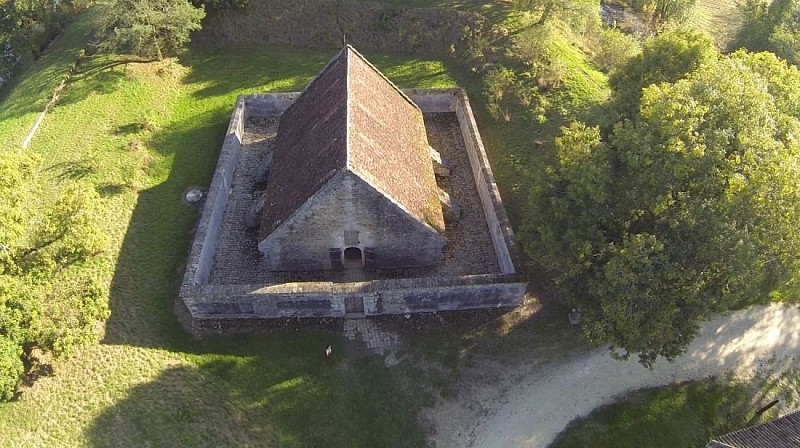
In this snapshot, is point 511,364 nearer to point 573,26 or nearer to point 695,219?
point 695,219

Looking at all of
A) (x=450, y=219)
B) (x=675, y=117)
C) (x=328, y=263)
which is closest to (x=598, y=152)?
(x=675, y=117)

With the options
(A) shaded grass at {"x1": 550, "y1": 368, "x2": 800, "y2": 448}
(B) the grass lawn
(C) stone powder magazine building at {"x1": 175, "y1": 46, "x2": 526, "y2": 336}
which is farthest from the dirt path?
(C) stone powder magazine building at {"x1": 175, "y1": 46, "x2": 526, "y2": 336}

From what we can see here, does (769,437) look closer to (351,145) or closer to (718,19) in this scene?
(351,145)

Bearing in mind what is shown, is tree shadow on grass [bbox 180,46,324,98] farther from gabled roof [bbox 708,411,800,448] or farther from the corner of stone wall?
gabled roof [bbox 708,411,800,448]

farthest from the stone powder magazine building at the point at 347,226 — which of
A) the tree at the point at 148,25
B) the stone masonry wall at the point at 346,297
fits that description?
the tree at the point at 148,25

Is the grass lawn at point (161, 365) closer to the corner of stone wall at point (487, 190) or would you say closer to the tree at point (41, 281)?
the tree at point (41, 281)

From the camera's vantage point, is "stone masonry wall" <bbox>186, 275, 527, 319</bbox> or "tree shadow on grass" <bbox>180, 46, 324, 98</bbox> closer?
"stone masonry wall" <bbox>186, 275, 527, 319</bbox>
